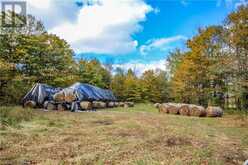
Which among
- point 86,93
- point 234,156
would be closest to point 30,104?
point 86,93

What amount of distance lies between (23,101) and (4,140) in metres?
13.4

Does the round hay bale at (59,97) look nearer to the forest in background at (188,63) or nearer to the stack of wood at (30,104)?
the stack of wood at (30,104)

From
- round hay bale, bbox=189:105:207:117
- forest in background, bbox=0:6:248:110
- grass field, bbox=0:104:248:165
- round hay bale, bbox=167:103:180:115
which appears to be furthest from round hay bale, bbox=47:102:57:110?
grass field, bbox=0:104:248:165

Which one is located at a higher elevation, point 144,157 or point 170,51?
point 170,51

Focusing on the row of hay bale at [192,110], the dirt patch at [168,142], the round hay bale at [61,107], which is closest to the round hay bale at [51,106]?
the round hay bale at [61,107]

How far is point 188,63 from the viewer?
19.6 metres

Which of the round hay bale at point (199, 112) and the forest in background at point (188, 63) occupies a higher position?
the forest in background at point (188, 63)

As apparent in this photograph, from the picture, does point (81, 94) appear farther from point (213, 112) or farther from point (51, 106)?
point (213, 112)

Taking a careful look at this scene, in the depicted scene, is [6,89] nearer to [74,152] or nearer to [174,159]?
[74,152]

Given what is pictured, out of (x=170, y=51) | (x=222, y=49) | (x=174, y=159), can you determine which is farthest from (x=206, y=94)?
(x=174, y=159)

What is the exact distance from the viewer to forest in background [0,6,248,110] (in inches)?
577

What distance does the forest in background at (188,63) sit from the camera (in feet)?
48.1

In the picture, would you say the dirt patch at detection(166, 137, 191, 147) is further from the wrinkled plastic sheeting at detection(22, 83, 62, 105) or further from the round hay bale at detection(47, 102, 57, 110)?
the wrinkled plastic sheeting at detection(22, 83, 62, 105)

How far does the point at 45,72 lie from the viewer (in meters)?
21.7
